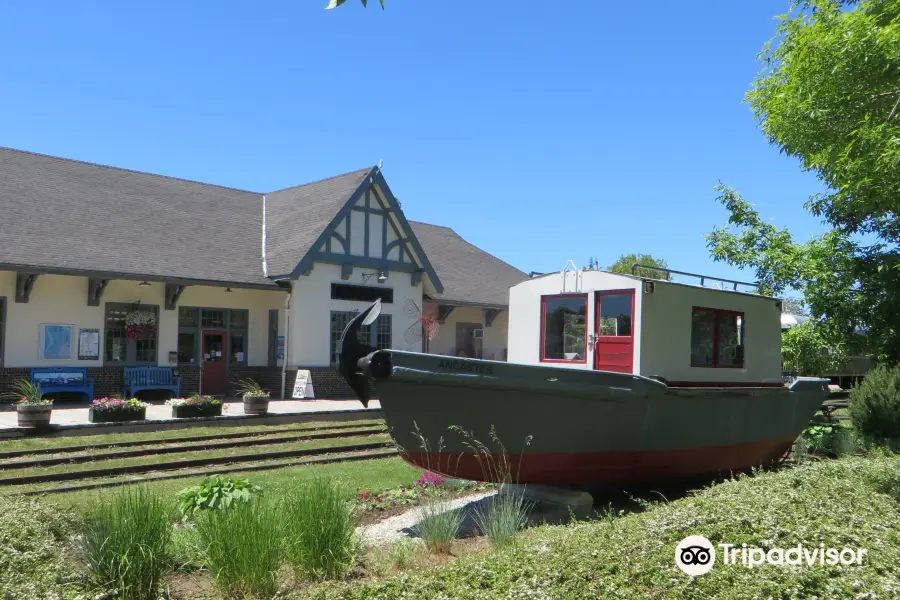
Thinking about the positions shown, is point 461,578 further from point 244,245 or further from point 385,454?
point 244,245

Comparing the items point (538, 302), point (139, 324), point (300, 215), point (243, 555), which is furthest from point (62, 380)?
point (243, 555)

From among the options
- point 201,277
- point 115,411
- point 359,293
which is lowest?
point 115,411

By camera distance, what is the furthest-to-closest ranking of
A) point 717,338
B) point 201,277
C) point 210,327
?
1. point 210,327
2. point 201,277
3. point 717,338

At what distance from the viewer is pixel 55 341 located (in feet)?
56.6

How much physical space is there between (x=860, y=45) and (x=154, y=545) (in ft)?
32.9

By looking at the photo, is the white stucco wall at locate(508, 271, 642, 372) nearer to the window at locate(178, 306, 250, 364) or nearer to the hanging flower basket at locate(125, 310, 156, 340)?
the hanging flower basket at locate(125, 310, 156, 340)

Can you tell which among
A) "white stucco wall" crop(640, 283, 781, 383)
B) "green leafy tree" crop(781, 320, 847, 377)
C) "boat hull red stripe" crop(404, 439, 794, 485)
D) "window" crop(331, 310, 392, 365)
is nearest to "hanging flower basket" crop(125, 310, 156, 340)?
"window" crop(331, 310, 392, 365)

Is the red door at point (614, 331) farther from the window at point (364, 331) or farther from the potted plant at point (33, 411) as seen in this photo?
the window at point (364, 331)

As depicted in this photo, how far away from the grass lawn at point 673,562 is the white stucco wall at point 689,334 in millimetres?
3286

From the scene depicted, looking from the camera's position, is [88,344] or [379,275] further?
[379,275]

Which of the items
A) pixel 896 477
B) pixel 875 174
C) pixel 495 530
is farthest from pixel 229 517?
pixel 875 174

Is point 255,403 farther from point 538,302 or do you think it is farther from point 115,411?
point 538,302

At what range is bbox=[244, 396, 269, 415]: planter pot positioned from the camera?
1577cm

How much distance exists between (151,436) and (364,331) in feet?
32.4
